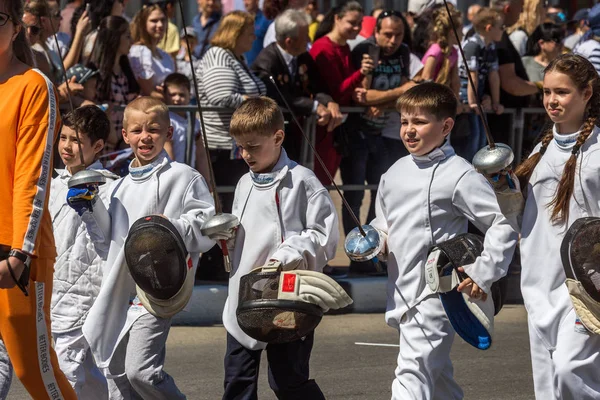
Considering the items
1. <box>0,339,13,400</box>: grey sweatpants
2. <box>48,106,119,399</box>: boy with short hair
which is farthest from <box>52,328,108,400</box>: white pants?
<box>0,339,13,400</box>: grey sweatpants

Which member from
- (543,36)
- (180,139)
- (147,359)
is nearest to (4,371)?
(147,359)

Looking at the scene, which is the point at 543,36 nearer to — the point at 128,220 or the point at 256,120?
the point at 256,120

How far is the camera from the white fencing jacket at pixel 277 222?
197 inches

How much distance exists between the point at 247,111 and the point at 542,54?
6320mm

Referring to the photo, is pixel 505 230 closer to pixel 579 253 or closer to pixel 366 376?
pixel 579 253

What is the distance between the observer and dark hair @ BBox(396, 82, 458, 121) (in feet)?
16.7

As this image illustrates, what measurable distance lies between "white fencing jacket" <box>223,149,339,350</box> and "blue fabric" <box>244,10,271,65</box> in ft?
17.3

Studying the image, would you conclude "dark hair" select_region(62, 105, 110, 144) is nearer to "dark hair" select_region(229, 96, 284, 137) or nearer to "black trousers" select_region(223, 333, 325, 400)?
"dark hair" select_region(229, 96, 284, 137)

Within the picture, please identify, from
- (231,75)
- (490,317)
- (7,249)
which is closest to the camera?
(7,249)

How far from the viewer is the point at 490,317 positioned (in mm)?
4812

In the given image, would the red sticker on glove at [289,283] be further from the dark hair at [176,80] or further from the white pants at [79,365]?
the dark hair at [176,80]

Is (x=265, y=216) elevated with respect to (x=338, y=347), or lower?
elevated

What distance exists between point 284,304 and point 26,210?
44.6 inches

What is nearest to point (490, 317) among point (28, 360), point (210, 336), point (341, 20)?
point (28, 360)
